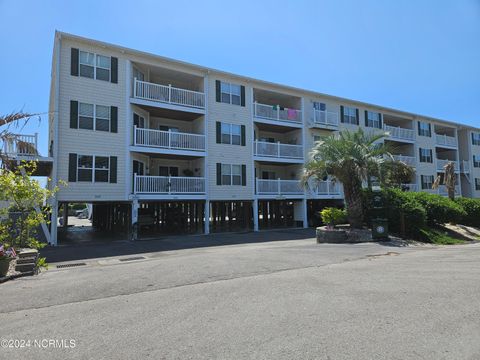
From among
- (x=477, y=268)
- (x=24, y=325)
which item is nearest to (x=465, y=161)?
(x=477, y=268)

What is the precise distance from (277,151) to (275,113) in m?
3.00

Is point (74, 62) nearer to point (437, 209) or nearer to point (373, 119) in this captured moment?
point (437, 209)

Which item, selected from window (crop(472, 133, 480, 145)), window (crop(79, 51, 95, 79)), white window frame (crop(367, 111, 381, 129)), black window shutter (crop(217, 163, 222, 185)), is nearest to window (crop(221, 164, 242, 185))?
black window shutter (crop(217, 163, 222, 185))

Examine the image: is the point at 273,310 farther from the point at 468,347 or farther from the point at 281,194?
the point at 281,194

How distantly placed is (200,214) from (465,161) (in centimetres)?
3438

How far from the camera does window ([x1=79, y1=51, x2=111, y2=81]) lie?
20.0 m

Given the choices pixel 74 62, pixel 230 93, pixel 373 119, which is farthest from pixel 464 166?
pixel 74 62

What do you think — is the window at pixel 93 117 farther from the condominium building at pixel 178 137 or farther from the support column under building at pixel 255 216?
the support column under building at pixel 255 216

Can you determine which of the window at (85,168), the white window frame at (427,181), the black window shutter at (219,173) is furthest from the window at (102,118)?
the white window frame at (427,181)

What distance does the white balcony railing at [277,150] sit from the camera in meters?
26.2

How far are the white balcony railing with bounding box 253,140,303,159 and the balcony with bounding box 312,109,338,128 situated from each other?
2.63m

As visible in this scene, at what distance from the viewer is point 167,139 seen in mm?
22016

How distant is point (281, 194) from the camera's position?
87.5ft

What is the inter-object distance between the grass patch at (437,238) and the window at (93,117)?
1854 cm
